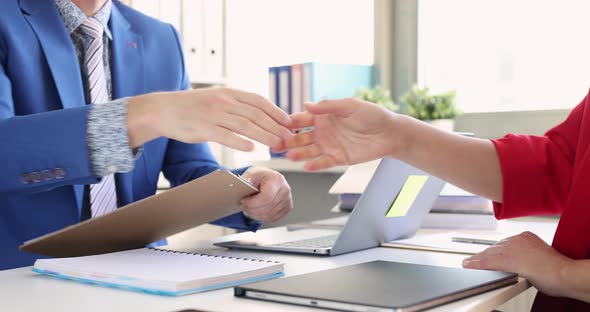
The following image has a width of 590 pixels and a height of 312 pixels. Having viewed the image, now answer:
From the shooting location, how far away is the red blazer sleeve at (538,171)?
4.12 feet

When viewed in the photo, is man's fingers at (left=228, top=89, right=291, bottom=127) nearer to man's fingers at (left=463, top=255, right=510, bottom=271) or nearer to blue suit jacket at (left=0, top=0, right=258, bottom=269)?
blue suit jacket at (left=0, top=0, right=258, bottom=269)

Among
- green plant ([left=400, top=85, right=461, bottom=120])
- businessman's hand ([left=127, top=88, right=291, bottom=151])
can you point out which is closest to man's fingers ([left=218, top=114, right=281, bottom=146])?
businessman's hand ([left=127, top=88, right=291, bottom=151])

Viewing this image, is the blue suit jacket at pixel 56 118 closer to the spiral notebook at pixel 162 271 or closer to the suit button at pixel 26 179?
the suit button at pixel 26 179

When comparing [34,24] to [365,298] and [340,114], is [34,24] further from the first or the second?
[365,298]

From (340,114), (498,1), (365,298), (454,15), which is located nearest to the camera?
(365,298)

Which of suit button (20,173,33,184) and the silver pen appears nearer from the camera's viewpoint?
suit button (20,173,33,184)

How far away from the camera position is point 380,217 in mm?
1274

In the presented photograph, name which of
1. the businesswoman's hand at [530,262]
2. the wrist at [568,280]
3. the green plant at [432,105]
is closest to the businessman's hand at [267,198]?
the businesswoman's hand at [530,262]

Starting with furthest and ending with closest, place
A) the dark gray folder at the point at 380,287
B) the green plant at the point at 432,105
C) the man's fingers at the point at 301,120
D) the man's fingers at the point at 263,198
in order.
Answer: the green plant at the point at 432,105
the man's fingers at the point at 263,198
the man's fingers at the point at 301,120
the dark gray folder at the point at 380,287

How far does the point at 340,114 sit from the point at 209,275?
36cm

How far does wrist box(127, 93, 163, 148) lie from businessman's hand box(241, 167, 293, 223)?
0.99 ft

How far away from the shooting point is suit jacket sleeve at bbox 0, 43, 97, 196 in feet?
3.52

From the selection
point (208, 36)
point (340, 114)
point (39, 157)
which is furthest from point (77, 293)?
point (208, 36)

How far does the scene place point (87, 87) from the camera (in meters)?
1.49
